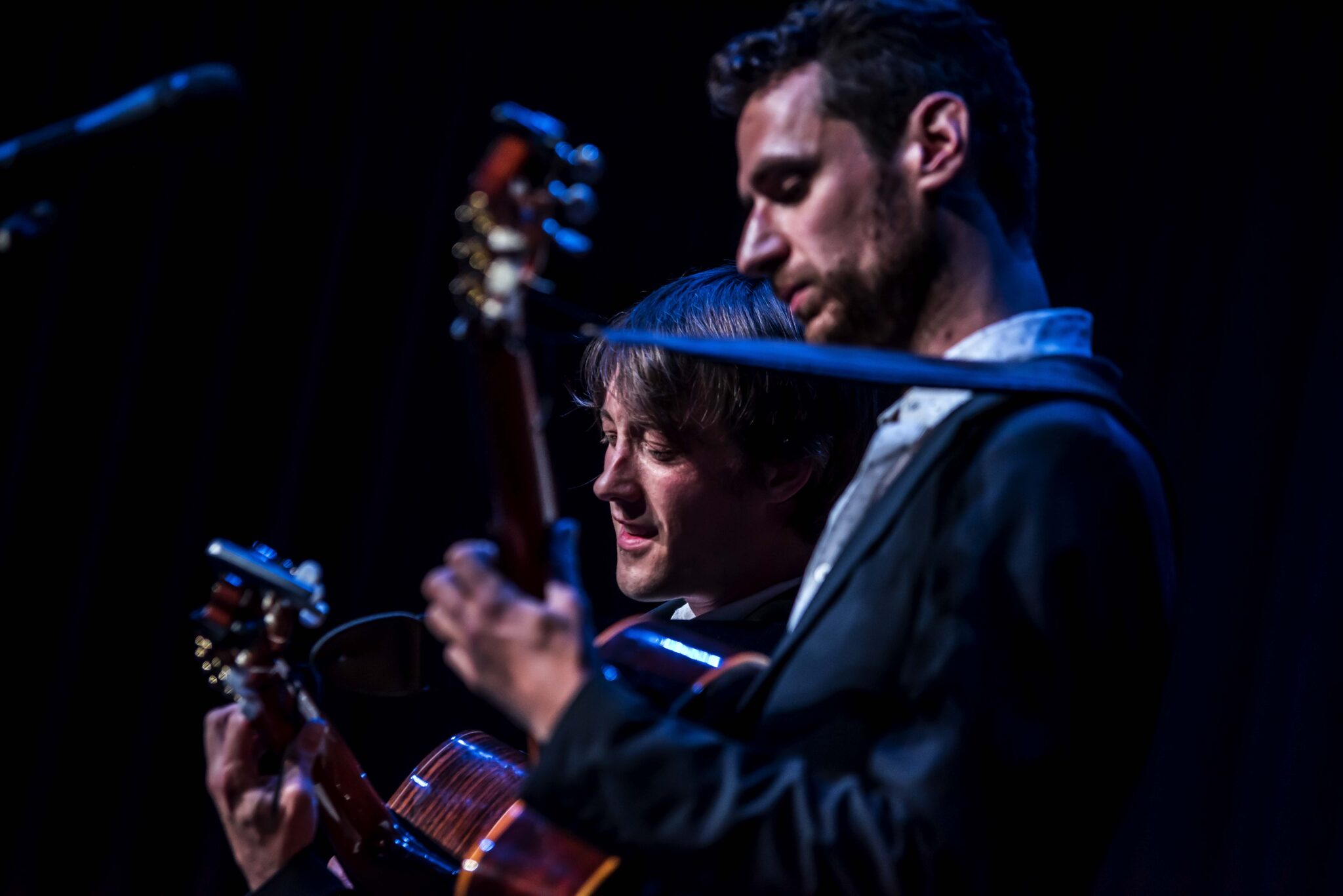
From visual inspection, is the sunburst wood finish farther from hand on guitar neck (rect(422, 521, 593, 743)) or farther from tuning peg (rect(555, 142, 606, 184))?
tuning peg (rect(555, 142, 606, 184))

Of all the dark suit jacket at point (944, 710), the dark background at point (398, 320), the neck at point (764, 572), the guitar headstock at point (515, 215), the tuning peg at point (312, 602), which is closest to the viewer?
the dark suit jacket at point (944, 710)

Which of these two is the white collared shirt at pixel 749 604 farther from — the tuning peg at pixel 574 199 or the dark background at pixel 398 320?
the dark background at pixel 398 320

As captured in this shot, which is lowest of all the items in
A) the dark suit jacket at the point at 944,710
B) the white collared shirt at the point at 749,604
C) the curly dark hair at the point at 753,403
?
the white collared shirt at the point at 749,604

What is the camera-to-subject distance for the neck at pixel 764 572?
6.89 ft

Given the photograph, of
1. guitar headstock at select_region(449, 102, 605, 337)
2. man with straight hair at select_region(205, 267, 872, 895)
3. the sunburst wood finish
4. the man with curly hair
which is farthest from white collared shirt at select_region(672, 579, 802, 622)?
guitar headstock at select_region(449, 102, 605, 337)

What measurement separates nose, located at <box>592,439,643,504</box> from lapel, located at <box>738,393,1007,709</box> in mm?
887

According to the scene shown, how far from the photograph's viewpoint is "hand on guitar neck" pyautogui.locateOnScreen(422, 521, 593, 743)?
1.08 meters

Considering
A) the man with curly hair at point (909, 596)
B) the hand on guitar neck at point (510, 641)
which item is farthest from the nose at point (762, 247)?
the hand on guitar neck at point (510, 641)

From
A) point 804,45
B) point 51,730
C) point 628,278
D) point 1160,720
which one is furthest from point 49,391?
point 1160,720

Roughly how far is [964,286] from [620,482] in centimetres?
90

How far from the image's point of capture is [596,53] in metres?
3.83

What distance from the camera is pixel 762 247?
4.69ft

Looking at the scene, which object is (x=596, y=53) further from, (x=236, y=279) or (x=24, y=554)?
(x=24, y=554)

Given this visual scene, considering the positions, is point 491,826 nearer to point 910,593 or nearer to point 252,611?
point 252,611
